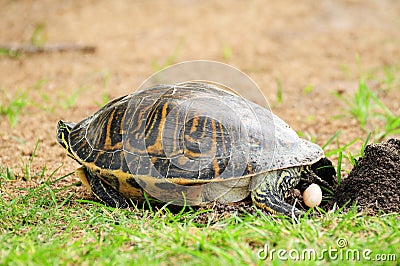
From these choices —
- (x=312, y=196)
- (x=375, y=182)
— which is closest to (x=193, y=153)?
(x=312, y=196)

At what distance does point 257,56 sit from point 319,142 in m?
4.28

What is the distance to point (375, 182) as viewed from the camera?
4.10 meters

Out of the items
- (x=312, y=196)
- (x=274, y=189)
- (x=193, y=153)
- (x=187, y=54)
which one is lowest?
(x=312, y=196)

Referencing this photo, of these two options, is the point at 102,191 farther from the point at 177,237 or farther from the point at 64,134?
the point at 177,237

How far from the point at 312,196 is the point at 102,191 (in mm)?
1772

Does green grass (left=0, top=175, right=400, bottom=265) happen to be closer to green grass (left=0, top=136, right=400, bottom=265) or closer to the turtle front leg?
green grass (left=0, top=136, right=400, bottom=265)

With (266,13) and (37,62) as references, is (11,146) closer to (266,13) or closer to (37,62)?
(37,62)

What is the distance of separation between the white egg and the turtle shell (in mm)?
262

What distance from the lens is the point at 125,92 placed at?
26.1 ft

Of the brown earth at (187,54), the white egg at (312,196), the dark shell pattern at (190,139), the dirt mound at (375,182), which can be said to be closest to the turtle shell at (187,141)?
the dark shell pattern at (190,139)

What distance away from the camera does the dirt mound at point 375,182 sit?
395 cm

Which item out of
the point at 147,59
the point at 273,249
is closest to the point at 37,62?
the point at 147,59

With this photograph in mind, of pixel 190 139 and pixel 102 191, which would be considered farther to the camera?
pixel 102 191

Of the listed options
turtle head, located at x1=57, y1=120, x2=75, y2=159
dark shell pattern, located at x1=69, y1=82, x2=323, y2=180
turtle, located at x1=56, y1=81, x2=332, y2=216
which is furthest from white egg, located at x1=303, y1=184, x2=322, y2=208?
turtle head, located at x1=57, y1=120, x2=75, y2=159
